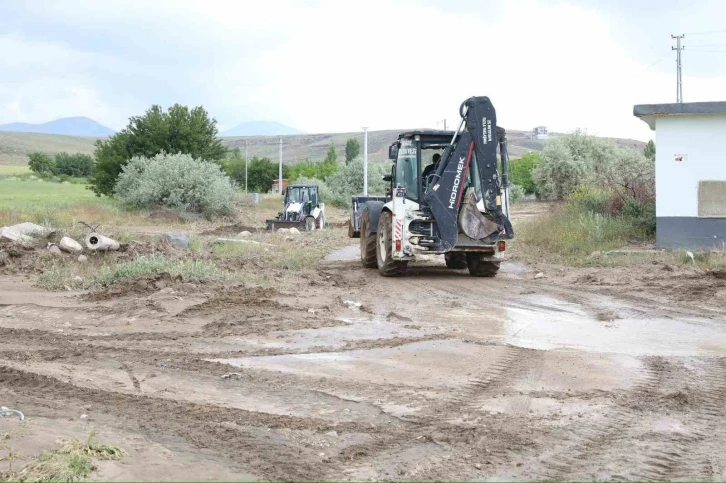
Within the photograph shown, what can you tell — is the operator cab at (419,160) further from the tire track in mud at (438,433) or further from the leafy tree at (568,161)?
the leafy tree at (568,161)

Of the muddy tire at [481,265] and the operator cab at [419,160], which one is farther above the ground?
the operator cab at [419,160]

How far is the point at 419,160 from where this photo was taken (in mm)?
17109

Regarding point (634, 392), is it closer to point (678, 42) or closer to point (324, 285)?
point (324, 285)

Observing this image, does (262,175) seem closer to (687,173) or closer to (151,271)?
(687,173)

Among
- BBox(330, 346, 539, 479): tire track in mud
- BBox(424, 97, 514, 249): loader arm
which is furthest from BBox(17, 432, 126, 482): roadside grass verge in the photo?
BBox(424, 97, 514, 249): loader arm

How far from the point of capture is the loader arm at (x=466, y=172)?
16641 millimetres

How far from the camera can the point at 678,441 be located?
6.33 metres

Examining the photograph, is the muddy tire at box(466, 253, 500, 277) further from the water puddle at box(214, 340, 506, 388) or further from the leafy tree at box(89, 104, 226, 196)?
the leafy tree at box(89, 104, 226, 196)

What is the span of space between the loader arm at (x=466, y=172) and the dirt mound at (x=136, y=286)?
5192 millimetres

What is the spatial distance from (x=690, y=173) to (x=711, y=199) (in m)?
0.78

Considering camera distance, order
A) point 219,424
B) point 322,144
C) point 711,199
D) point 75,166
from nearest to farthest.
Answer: point 219,424
point 711,199
point 75,166
point 322,144

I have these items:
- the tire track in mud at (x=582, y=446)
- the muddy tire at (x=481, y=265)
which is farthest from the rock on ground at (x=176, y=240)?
the tire track in mud at (x=582, y=446)

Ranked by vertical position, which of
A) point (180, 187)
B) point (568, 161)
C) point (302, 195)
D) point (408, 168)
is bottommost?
point (302, 195)

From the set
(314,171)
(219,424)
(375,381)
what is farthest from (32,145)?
(219,424)
